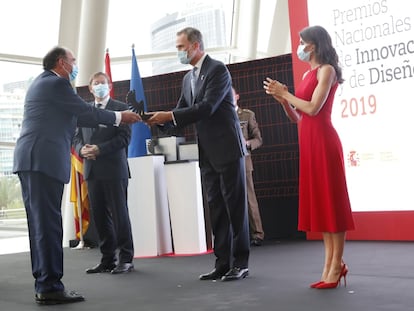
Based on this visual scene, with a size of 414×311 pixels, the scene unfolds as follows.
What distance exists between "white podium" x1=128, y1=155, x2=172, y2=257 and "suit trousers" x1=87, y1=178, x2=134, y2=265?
3.36ft

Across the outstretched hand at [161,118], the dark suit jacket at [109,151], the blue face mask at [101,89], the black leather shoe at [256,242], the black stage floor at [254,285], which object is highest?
the blue face mask at [101,89]

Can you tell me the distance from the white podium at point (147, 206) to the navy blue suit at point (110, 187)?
101cm

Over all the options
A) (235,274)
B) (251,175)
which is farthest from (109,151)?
(251,175)

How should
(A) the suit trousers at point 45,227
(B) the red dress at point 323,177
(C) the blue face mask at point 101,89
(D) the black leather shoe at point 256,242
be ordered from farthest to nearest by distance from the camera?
(D) the black leather shoe at point 256,242 < (C) the blue face mask at point 101,89 < (A) the suit trousers at point 45,227 < (B) the red dress at point 323,177

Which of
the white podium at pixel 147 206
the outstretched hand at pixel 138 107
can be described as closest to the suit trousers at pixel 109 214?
the outstretched hand at pixel 138 107

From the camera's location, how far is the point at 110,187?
490cm

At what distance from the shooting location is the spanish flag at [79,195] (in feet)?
24.7

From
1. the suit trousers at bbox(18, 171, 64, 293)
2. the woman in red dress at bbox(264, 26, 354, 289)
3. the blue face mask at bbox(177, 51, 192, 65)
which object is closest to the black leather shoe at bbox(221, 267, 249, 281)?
the woman in red dress at bbox(264, 26, 354, 289)

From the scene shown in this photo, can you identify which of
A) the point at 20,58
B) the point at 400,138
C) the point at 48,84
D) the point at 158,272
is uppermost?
the point at 20,58

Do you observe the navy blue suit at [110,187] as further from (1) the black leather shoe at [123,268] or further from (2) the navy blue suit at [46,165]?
(2) the navy blue suit at [46,165]

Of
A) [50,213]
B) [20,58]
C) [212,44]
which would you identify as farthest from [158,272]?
[212,44]

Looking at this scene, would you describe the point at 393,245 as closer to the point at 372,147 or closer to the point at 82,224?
the point at 372,147

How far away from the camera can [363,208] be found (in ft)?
20.1

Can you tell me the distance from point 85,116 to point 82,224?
3.87 meters
